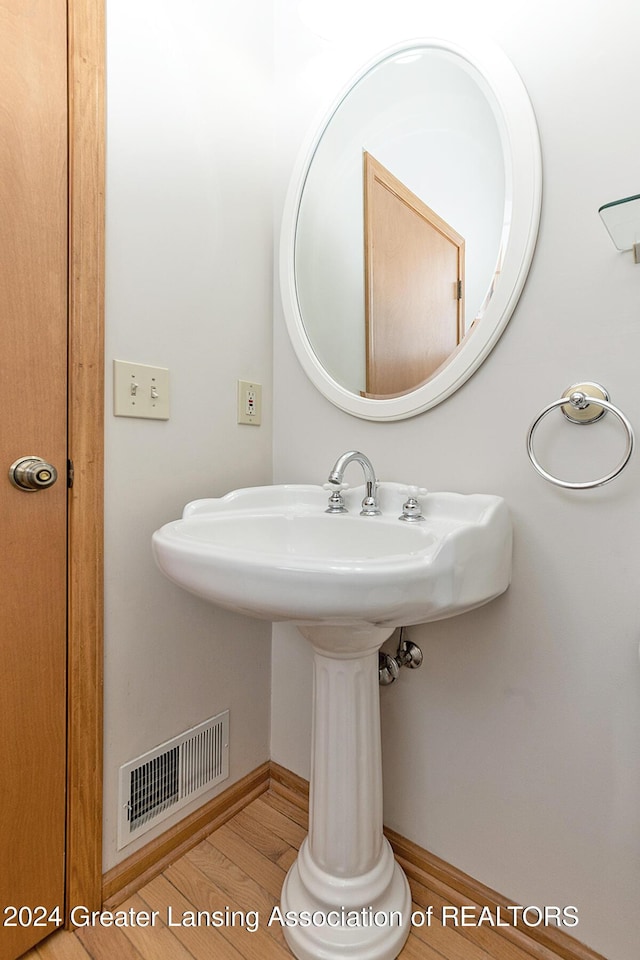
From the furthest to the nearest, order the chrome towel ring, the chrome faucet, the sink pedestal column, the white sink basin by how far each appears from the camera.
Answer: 1. the chrome faucet
2. the sink pedestal column
3. the chrome towel ring
4. the white sink basin

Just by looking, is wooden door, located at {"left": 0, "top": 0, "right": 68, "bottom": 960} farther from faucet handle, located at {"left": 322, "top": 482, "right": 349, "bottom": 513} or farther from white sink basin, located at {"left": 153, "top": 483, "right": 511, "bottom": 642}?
faucet handle, located at {"left": 322, "top": 482, "right": 349, "bottom": 513}

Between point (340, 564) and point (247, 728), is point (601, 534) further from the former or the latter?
point (247, 728)

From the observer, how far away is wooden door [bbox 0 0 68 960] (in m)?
0.83

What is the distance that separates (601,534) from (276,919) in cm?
97

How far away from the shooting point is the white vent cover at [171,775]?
3.42ft

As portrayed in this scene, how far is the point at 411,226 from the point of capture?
1083 mm

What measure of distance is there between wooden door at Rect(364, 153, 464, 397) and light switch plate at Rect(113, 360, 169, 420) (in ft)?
1.50

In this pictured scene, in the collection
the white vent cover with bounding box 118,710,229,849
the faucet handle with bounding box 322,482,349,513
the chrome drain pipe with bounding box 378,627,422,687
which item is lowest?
the white vent cover with bounding box 118,710,229,849

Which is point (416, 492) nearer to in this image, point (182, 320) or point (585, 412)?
point (585, 412)

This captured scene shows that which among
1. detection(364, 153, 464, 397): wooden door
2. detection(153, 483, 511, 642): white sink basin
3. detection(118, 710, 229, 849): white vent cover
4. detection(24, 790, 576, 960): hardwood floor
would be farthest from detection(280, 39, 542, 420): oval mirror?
detection(24, 790, 576, 960): hardwood floor

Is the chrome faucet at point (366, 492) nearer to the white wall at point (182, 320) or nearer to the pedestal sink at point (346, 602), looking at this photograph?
the pedestal sink at point (346, 602)

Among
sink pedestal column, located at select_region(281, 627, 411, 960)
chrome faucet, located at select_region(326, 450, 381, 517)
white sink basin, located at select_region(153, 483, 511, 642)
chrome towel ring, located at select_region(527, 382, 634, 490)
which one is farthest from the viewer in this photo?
chrome faucet, located at select_region(326, 450, 381, 517)

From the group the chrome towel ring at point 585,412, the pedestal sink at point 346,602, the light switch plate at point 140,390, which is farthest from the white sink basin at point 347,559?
the light switch plate at point 140,390

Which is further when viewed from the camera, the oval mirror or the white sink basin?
the oval mirror
